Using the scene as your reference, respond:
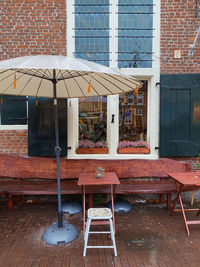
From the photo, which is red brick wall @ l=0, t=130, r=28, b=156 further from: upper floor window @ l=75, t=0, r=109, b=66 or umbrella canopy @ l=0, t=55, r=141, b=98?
upper floor window @ l=75, t=0, r=109, b=66

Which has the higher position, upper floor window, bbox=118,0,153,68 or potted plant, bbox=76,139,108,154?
upper floor window, bbox=118,0,153,68

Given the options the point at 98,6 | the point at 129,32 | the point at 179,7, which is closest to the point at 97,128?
the point at 129,32

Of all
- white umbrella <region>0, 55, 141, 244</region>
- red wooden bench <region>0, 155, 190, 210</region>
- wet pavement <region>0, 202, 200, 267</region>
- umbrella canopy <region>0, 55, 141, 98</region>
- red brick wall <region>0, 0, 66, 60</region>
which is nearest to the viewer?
umbrella canopy <region>0, 55, 141, 98</region>

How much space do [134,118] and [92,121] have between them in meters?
0.97

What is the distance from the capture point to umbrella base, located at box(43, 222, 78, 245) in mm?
3145

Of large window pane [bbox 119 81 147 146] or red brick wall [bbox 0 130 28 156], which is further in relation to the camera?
large window pane [bbox 119 81 147 146]

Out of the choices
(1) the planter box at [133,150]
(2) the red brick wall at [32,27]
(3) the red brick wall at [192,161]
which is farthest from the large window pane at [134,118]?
(2) the red brick wall at [32,27]

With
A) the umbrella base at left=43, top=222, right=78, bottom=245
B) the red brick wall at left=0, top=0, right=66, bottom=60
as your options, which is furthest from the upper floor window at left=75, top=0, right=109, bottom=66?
the umbrella base at left=43, top=222, right=78, bottom=245

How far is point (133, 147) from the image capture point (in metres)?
4.91

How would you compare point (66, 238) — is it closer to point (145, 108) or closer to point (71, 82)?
point (71, 82)

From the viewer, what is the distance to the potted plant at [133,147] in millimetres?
4867

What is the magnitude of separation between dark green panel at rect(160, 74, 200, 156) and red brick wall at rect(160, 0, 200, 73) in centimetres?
30

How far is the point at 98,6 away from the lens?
15.7 ft

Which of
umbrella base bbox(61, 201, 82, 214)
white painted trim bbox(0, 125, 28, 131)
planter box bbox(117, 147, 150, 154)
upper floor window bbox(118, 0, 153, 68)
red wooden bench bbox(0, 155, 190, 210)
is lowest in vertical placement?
umbrella base bbox(61, 201, 82, 214)
